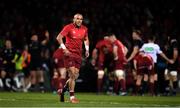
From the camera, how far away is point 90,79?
104ft

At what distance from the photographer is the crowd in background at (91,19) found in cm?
3503

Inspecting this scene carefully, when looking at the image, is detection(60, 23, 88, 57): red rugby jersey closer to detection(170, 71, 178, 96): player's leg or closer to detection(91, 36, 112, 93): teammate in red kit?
detection(91, 36, 112, 93): teammate in red kit

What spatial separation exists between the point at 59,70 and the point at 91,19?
809 cm

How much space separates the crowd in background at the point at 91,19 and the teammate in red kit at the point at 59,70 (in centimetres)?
200

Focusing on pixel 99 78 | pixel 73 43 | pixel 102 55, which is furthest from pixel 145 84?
pixel 73 43

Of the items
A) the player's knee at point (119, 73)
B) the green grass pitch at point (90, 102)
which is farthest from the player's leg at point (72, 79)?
the player's knee at point (119, 73)

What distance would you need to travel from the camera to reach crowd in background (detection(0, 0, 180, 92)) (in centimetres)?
3503

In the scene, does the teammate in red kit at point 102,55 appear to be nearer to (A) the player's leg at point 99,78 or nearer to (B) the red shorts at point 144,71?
(A) the player's leg at point 99,78

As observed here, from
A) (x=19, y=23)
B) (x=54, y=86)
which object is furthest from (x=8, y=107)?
(x=19, y=23)

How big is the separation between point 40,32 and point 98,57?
5.43 m

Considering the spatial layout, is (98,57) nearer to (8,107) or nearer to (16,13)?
(16,13)

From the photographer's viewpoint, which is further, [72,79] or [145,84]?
[145,84]

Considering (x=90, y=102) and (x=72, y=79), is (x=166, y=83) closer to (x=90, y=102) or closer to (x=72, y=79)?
(x=90, y=102)

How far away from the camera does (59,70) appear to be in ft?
97.9
